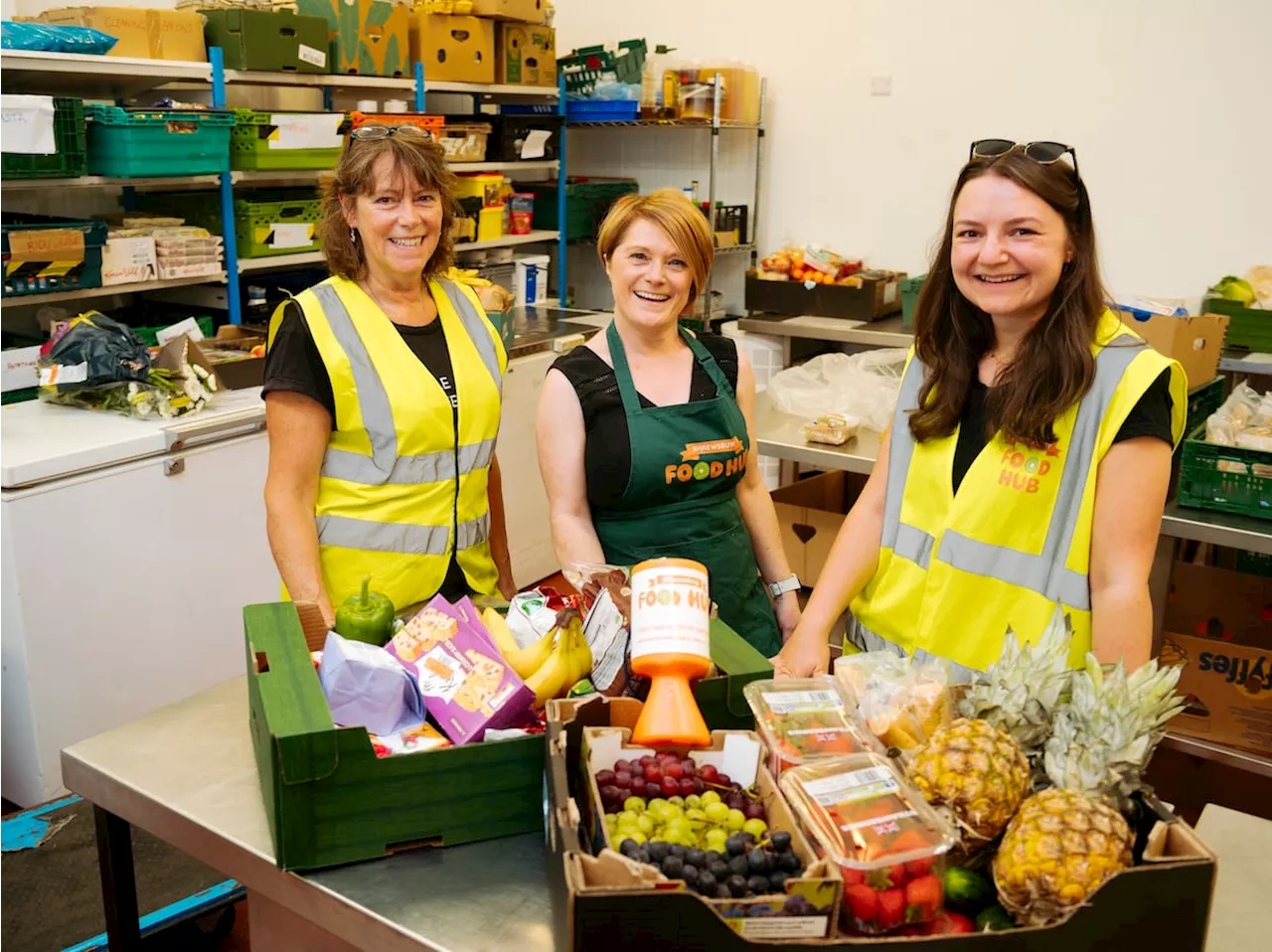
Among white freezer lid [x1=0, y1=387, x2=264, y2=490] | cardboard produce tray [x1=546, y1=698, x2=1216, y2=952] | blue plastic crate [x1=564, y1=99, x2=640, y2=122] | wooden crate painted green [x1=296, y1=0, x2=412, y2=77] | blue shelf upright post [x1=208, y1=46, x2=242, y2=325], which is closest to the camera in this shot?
cardboard produce tray [x1=546, y1=698, x2=1216, y2=952]

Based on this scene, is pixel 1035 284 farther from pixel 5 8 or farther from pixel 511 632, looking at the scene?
pixel 5 8

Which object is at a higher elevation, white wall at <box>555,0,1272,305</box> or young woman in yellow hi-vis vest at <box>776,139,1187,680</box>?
white wall at <box>555,0,1272,305</box>

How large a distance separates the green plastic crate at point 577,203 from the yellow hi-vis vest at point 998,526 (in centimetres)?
381

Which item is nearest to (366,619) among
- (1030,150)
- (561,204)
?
(1030,150)

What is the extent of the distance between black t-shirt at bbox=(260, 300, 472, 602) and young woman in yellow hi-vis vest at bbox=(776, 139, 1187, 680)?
2.79 ft

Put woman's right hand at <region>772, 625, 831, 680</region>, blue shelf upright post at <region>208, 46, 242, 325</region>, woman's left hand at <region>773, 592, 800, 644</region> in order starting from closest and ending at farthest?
1. woman's right hand at <region>772, 625, 831, 680</region>
2. woman's left hand at <region>773, 592, 800, 644</region>
3. blue shelf upright post at <region>208, 46, 242, 325</region>

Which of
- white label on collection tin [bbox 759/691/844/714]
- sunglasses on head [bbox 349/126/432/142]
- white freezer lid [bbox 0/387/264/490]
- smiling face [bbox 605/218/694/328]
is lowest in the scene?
white freezer lid [bbox 0/387/264/490]

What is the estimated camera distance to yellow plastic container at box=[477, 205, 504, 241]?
497 cm

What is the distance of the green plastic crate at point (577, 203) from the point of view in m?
5.45

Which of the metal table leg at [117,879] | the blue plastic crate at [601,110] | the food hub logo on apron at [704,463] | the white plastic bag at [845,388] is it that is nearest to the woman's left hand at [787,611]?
the food hub logo on apron at [704,463]

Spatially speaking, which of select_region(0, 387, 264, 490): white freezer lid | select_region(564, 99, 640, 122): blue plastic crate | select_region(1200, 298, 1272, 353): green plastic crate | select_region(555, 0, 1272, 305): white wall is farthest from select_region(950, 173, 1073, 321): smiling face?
select_region(564, 99, 640, 122): blue plastic crate

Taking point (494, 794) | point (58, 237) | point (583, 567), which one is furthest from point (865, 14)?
point (494, 794)

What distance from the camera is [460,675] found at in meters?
1.34

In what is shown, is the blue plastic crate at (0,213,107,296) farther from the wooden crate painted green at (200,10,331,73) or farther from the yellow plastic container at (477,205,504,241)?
the yellow plastic container at (477,205,504,241)
